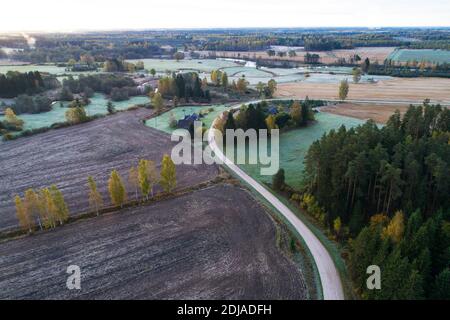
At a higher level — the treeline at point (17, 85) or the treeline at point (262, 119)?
the treeline at point (17, 85)

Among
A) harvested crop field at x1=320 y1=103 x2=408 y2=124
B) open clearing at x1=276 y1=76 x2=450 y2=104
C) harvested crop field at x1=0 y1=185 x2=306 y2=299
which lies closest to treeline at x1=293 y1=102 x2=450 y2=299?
harvested crop field at x1=0 y1=185 x2=306 y2=299

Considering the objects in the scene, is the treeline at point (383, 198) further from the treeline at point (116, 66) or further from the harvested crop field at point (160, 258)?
the treeline at point (116, 66)

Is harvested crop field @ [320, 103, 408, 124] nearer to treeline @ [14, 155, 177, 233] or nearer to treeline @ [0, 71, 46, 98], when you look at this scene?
treeline @ [14, 155, 177, 233]

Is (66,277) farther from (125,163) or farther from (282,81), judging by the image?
(282,81)

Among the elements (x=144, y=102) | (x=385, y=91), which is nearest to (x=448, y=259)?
(x=144, y=102)

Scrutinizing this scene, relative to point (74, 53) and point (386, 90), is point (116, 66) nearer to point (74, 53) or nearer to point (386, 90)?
point (74, 53)

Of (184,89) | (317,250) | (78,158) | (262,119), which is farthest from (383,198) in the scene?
(184,89)

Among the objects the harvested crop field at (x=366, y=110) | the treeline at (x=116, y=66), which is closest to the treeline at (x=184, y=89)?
the harvested crop field at (x=366, y=110)
